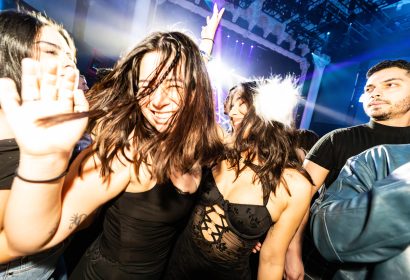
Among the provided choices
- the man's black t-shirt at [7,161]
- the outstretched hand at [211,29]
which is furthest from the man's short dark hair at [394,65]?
the man's black t-shirt at [7,161]

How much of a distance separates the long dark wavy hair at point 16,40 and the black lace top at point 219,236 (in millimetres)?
1268

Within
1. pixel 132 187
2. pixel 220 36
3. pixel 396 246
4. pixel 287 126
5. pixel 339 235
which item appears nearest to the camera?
pixel 396 246

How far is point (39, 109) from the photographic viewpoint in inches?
25.4

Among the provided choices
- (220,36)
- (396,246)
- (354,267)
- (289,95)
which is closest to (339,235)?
(396,246)

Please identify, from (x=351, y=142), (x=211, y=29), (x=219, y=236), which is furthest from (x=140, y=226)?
(x=351, y=142)

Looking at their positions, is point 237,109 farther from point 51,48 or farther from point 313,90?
point 313,90

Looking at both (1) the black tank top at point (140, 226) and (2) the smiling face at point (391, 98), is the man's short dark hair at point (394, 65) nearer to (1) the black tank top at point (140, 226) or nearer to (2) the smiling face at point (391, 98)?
(2) the smiling face at point (391, 98)

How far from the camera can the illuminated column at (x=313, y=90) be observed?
10.5 meters

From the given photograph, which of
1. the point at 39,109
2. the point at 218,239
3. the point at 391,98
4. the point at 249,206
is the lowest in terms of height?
the point at 218,239

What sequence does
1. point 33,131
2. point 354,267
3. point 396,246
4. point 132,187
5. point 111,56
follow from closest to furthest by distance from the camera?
point 33,131
point 396,246
point 354,267
point 132,187
point 111,56

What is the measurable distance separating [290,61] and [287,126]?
9.78m

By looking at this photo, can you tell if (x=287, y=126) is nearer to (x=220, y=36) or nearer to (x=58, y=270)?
(x=58, y=270)

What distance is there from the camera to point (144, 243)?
4.13ft

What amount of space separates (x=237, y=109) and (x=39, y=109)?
162 cm
